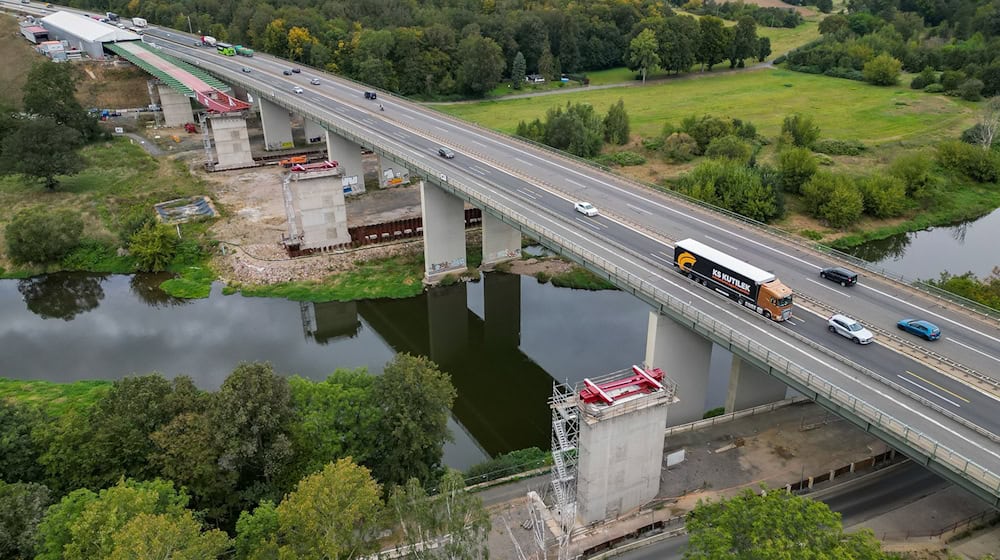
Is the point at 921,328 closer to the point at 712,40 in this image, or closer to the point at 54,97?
the point at 54,97

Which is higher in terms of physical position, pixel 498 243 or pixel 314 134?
pixel 314 134

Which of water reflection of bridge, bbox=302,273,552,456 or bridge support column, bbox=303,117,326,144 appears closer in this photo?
water reflection of bridge, bbox=302,273,552,456

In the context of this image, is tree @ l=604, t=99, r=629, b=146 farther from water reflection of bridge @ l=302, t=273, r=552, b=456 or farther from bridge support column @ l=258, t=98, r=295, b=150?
bridge support column @ l=258, t=98, r=295, b=150

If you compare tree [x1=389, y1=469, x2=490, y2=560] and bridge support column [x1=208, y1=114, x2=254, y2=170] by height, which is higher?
bridge support column [x1=208, y1=114, x2=254, y2=170]

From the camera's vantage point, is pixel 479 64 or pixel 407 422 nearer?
pixel 407 422

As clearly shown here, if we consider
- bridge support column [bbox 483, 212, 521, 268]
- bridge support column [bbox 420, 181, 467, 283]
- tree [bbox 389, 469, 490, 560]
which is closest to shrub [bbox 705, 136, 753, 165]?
bridge support column [bbox 483, 212, 521, 268]

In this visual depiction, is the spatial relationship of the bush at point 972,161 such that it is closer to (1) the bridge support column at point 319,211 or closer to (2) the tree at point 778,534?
(1) the bridge support column at point 319,211

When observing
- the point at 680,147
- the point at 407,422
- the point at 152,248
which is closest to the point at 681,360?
the point at 407,422
